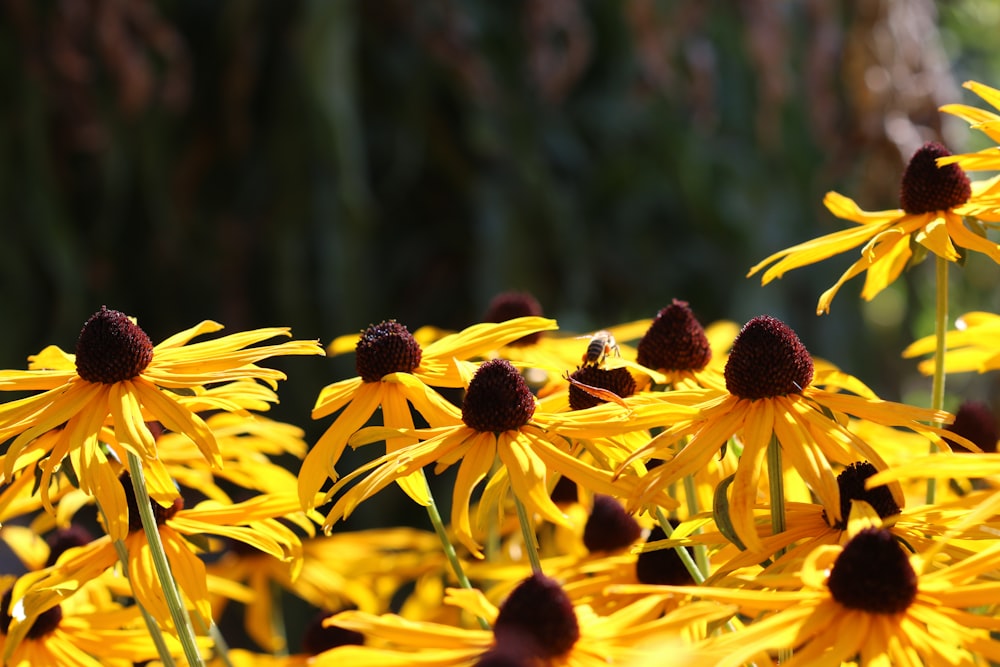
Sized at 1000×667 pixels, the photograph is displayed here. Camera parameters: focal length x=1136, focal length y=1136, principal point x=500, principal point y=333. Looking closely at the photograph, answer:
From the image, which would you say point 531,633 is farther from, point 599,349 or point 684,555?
point 599,349

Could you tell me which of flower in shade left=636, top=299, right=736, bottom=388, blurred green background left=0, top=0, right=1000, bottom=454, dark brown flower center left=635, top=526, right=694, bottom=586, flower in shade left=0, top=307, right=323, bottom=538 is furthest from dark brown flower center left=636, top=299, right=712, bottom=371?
blurred green background left=0, top=0, right=1000, bottom=454

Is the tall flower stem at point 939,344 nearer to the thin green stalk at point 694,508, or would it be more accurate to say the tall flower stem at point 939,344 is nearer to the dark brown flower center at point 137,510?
the thin green stalk at point 694,508

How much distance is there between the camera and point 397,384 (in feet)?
2.20

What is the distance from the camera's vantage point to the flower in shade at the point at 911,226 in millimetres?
654

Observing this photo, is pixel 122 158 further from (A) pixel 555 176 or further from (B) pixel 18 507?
(B) pixel 18 507

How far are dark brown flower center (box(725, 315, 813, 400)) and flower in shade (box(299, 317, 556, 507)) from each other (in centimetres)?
10

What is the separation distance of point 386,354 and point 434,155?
210cm

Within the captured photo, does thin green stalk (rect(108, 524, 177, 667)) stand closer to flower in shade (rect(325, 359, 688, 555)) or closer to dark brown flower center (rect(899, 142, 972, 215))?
flower in shade (rect(325, 359, 688, 555))

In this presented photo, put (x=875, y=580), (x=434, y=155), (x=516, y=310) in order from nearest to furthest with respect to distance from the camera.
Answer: (x=875, y=580), (x=516, y=310), (x=434, y=155)

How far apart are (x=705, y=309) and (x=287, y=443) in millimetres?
2257

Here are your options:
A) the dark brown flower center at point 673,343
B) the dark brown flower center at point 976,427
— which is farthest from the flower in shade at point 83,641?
the dark brown flower center at point 976,427

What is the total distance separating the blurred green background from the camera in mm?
2496

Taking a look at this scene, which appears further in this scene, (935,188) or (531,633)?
(935,188)

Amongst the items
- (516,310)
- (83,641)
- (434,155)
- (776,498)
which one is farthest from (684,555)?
(434,155)
